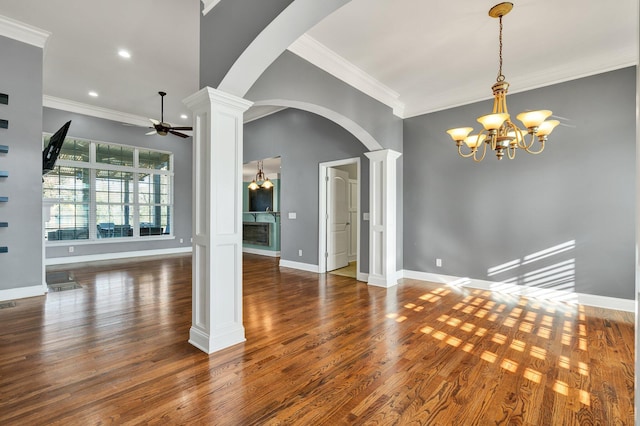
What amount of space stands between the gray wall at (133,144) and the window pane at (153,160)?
0.60 ft

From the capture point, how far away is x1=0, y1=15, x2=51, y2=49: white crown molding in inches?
143

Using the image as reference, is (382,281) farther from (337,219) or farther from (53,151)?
(53,151)

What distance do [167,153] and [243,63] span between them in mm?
6574

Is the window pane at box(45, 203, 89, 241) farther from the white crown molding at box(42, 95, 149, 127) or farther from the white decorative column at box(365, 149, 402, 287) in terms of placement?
the white decorative column at box(365, 149, 402, 287)

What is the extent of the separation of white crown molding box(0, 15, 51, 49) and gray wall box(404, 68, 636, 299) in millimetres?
5378

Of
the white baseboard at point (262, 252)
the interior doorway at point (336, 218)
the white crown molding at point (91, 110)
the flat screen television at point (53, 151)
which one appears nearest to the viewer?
the flat screen television at point (53, 151)

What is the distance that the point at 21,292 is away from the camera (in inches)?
152

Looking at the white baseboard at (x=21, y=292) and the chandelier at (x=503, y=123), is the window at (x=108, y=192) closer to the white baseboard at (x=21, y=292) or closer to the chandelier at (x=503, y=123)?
the white baseboard at (x=21, y=292)

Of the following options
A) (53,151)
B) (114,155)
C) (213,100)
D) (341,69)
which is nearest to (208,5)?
(213,100)

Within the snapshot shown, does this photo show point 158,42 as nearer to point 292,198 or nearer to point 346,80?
point 346,80

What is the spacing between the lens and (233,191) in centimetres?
259

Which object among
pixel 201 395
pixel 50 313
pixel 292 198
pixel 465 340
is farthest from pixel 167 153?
pixel 465 340

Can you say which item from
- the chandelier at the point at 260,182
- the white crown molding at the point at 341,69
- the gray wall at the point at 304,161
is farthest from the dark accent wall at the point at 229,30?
the chandelier at the point at 260,182

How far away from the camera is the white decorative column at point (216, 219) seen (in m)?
2.42
